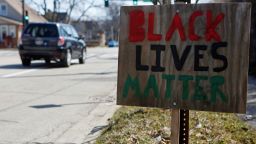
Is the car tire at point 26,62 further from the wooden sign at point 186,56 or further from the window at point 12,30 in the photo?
the window at point 12,30

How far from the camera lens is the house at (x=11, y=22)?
2199 inches

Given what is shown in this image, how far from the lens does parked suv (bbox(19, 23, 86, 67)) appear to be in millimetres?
18828

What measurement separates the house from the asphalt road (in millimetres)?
42358

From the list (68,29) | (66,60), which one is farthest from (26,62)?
(68,29)

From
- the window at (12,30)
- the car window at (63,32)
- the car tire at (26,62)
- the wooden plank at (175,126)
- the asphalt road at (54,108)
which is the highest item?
the window at (12,30)

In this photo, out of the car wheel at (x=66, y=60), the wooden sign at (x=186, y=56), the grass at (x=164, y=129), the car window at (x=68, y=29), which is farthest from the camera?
the car window at (x=68, y=29)

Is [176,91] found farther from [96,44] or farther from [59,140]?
[96,44]

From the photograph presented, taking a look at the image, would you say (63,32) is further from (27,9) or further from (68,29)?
(27,9)

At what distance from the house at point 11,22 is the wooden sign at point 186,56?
51.8m

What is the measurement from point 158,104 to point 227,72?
24.7 inches

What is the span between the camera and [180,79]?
152 inches

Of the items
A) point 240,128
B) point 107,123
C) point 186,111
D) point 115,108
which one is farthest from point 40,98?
point 186,111

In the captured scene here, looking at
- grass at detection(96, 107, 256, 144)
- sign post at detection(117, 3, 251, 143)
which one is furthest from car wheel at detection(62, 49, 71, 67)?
sign post at detection(117, 3, 251, 143)

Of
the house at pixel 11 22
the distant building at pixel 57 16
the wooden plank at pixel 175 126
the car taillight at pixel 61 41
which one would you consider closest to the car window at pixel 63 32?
the car taillight at pixel 61 41
